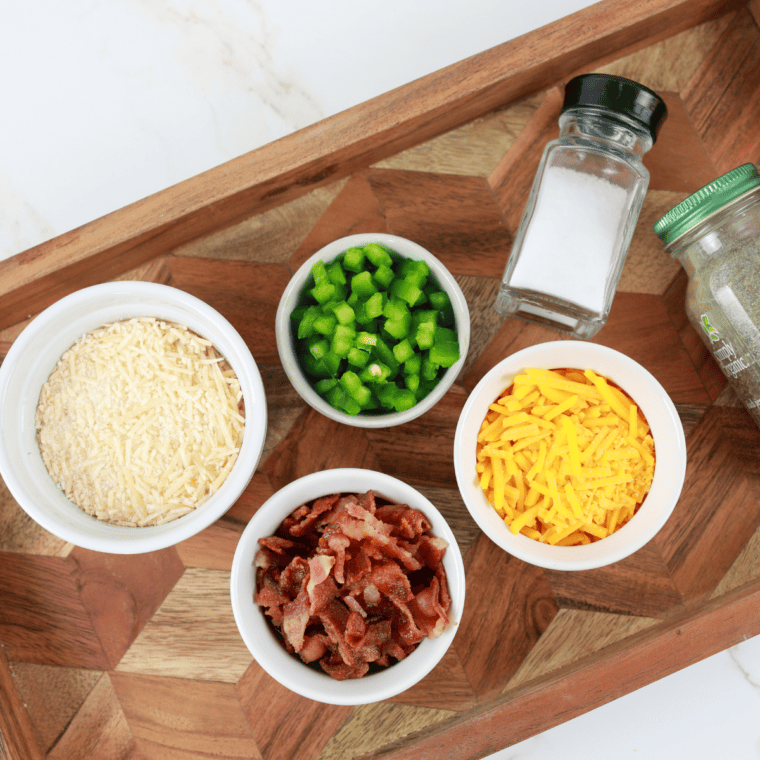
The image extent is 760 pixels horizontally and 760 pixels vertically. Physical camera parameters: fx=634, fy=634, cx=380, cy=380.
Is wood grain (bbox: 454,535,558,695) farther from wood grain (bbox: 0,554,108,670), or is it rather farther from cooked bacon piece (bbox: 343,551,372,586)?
wood grain (bbox: 0,554,108,670)

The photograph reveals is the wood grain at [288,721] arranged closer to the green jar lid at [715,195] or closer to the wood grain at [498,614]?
the wood grain at [498,614]

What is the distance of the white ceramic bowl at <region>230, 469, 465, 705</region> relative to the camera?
962 mm

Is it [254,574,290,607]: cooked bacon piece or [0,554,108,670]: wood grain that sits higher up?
[254,574,290,607]: cooked bacon piece

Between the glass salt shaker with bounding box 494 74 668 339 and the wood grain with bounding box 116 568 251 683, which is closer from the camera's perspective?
the glass salt shaker with bounding box 494 74 668 339

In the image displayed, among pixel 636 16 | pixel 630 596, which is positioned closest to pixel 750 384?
pixel 630 596

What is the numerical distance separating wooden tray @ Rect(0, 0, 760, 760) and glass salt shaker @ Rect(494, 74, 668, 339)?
0.12 m

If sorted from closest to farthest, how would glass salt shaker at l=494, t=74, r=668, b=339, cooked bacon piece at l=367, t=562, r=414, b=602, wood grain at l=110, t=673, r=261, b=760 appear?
cooked bacon piece at l=367, t=562, r=414, b=602 < glass salt shaker at l=494, t=74, r=668, b=339 < wood grain at l=110, t=673, r=261, b=760

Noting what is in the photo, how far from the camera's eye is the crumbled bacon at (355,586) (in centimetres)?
96

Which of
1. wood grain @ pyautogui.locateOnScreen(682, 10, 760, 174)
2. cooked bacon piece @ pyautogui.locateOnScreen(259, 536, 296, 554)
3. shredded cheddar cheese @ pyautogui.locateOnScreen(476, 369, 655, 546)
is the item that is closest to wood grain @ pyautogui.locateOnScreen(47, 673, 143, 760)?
cooked bacon piece @ pyautogui.locateOnScreen(259, 536, 296, 554)

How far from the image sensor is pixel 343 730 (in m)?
1.15

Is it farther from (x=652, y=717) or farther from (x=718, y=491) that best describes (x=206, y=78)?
(x=652, y=717)

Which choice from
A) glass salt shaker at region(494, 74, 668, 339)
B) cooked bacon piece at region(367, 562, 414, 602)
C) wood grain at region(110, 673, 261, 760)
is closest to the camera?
cooked bacon piece at region(367, 562, 414, 602)

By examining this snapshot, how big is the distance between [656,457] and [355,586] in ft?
1.78

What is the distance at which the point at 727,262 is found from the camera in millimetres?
1067
